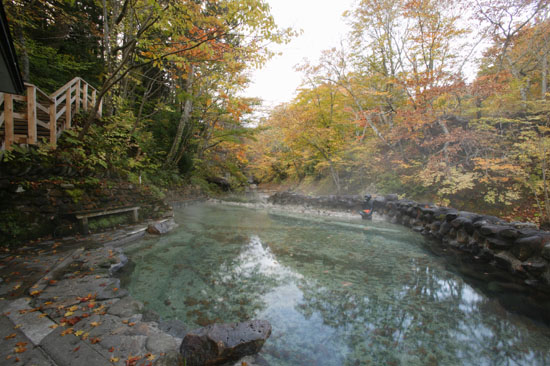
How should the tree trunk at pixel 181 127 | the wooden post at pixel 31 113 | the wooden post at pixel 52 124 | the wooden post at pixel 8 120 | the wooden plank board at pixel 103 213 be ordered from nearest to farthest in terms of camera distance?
the wooden post at pixel 8 120 < the wooden post at pixel 31 113 < the wooden post at pixel 52 124 < the wooden plank board at pixel 103 213 < the tree trunk at pixel 181 127

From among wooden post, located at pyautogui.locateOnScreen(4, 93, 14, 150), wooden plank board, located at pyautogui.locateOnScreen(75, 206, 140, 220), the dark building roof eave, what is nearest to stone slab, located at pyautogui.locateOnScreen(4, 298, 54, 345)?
the dark building roof eave

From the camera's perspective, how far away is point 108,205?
6008mm

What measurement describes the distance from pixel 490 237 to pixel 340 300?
12.8ft

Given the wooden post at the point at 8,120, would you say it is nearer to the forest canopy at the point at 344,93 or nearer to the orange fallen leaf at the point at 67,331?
the forest canopy at the point at 344,93

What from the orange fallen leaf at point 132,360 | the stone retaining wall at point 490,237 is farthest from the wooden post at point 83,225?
the stone retaining wall at point 490,237

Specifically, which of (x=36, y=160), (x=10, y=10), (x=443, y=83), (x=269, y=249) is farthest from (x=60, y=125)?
(x=443, y=83)

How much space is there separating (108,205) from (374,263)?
6773mm

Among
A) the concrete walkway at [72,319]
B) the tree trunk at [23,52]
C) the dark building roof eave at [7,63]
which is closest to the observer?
the dark building roof eave at [7,63]

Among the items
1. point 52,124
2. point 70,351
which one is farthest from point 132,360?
point 52,124

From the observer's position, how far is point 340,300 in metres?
3.51

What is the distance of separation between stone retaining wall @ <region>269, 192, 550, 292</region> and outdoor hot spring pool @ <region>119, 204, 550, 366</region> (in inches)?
28.5

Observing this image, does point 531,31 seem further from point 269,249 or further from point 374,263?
point 269,249

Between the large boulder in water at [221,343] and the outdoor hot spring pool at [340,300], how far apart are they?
0.30 meters

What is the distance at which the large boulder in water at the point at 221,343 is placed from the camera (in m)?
1.93
